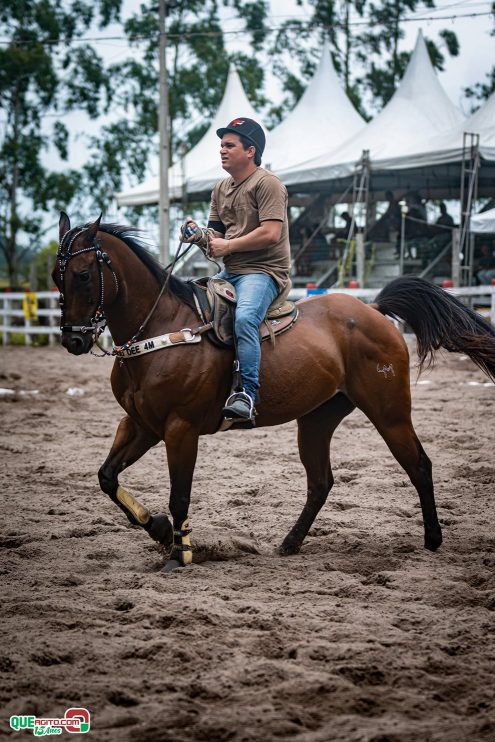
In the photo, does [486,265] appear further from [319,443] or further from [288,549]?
[288,549]

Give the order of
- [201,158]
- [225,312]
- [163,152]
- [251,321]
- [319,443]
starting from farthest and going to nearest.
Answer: [201,158], [163,152], [319,443], [225,312], [251,321]

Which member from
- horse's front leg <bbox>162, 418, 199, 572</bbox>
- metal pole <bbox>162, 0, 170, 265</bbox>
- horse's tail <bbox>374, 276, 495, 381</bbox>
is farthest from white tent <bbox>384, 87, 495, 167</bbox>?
horse's front leg <bbox>162, 418, 199, 572</bbox>

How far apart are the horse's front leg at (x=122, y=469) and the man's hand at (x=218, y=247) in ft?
3.70

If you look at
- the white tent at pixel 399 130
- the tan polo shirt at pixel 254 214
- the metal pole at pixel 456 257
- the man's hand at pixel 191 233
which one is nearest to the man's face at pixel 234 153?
the tan polo shirt at pixel 254 214

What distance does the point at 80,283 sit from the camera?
15.3 ft

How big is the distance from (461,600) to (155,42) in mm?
33171

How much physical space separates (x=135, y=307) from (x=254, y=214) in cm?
93

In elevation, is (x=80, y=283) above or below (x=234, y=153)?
below

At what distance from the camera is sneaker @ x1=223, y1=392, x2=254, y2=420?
15.4ft

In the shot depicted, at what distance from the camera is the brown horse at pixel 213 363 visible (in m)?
4.71

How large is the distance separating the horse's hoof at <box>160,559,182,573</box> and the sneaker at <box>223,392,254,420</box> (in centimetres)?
87

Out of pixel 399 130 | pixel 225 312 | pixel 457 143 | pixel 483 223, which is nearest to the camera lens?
pixel 225 312

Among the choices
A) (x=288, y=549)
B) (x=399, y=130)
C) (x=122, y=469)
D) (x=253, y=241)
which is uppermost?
(x=399, y=130)

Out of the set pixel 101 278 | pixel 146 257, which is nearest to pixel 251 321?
pixel 146 257
